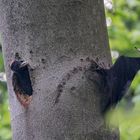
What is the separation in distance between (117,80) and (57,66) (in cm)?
10

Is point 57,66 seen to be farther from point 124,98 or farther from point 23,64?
point 124,98

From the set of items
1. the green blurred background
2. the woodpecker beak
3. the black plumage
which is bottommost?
the green blurred background

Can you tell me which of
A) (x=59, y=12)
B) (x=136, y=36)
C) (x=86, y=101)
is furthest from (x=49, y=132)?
(x=136, y=36)

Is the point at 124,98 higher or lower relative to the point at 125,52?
lower

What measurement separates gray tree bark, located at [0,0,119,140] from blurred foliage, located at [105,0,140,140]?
0.04 metres

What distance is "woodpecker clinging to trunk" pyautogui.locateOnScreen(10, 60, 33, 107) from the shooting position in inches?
32.5

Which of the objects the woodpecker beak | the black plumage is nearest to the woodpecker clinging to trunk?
the woodpecker beak

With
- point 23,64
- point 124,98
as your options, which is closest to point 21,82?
point 23,64

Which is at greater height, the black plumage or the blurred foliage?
the black plumage

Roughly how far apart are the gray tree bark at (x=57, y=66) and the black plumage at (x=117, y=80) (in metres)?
0.02

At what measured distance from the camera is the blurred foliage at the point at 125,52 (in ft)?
2.71

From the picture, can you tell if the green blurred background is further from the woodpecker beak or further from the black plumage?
the woodpecker beak

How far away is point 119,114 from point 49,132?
0.12 metres

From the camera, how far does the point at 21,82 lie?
0.84 metres
